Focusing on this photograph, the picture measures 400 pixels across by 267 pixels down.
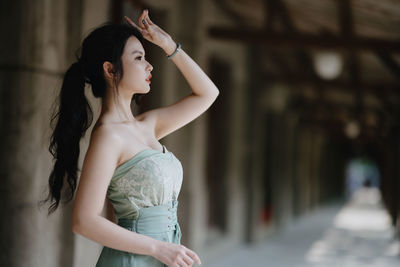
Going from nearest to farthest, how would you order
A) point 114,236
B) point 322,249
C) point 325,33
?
point 114,236 → point 325,33 → point 322,249

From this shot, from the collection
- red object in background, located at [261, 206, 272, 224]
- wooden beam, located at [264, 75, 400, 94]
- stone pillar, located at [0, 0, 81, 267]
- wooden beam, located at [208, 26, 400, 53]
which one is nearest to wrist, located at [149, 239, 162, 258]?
stone pillar, located at [0, 0, 81, 267]

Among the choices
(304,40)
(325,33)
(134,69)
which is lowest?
(134,69)

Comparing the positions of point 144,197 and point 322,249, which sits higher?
point 322,249

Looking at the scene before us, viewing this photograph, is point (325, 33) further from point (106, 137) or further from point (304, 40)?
point (106, 137)

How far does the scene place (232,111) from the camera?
9453mm

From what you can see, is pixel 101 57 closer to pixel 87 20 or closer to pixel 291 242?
pixel 87 20

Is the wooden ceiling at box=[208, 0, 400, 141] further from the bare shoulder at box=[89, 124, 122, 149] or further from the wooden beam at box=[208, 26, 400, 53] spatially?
the bare shoulder at box=[89, 124, 122, 149]

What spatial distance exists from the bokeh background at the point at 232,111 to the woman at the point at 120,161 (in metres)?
0.60

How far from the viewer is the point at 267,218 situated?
1234cm

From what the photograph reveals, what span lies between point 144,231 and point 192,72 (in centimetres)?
61

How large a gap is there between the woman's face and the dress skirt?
1.38 feet

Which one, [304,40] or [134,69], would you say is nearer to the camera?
[134,69]

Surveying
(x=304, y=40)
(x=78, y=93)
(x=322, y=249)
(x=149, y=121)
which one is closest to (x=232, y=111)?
(x=304, y=40)

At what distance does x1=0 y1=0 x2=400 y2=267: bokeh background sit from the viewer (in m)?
3.36
